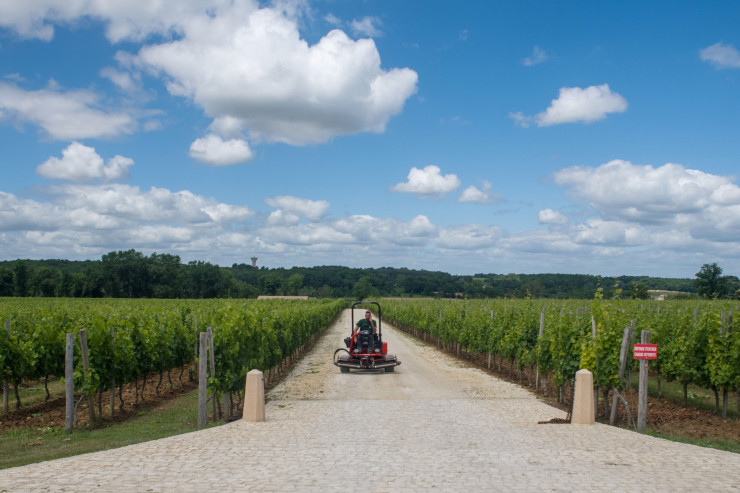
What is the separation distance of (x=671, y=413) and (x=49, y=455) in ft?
40.8

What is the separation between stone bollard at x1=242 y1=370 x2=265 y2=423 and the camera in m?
9.59

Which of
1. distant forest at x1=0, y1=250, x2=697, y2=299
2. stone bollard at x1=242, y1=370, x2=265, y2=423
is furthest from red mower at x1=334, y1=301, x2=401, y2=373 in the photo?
distant forest at x1=0, y1=250, x2=697, y2=299

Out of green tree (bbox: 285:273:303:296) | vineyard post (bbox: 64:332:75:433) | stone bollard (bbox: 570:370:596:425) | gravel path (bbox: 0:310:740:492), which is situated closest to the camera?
gravel path (bbox: 0:310:740:492)

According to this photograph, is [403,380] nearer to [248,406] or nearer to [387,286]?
[248,406]

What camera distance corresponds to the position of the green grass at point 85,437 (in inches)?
317

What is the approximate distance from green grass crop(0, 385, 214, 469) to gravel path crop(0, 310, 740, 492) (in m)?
0.99

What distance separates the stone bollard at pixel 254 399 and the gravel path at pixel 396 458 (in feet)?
0.83

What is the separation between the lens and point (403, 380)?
51.6ft

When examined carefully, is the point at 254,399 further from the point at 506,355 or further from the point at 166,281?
the point at 166,281

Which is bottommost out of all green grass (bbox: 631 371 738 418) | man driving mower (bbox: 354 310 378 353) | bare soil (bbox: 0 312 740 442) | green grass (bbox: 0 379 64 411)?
green grass (bbox: 0 379 64 411)

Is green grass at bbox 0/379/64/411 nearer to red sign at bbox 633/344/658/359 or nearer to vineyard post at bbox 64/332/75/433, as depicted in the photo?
vineyard post at bbox 64/332/75/433

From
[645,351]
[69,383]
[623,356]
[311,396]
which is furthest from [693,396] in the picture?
[69,383]

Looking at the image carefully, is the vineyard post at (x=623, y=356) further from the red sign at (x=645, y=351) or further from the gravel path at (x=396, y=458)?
the gravel path at (x=396, y=458)

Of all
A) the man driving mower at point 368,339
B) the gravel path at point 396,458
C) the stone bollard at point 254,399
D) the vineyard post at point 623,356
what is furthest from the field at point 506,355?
the man driving mower at point 368,339
